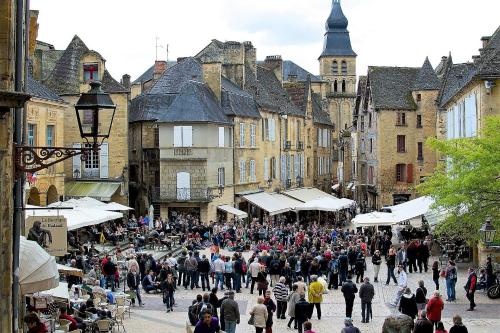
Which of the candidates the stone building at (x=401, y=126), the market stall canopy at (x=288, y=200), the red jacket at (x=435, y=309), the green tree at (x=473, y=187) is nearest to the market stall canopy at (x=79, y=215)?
the green tree at (x=473, y=187)

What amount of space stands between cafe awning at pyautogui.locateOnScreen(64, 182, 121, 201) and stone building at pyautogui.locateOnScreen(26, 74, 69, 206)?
257cm

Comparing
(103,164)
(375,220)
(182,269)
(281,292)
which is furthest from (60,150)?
(103,164)

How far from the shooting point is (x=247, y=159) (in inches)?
1972

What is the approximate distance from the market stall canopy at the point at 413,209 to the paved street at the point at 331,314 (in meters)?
7.34

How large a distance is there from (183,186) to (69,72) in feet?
27.6

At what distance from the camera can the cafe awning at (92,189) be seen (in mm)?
42500

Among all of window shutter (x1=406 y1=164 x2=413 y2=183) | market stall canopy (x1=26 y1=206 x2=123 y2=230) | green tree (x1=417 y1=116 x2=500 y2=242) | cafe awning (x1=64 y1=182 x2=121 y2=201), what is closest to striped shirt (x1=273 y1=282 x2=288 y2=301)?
green tree (x1=417 y1=116 x2=500 y2=242)

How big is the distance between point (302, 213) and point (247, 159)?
5585 millimetres

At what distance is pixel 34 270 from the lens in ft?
40.7

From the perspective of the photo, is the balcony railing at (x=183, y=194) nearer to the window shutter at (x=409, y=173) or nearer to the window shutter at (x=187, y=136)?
the window shutter at (x=187, y=136)

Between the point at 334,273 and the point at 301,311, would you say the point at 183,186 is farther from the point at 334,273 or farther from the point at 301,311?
the point at 301,311

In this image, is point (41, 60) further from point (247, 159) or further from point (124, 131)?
point (247, 159)

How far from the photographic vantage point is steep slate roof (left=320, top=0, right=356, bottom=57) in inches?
4466

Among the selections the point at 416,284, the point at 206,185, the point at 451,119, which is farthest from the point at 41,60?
the point at 416,284
